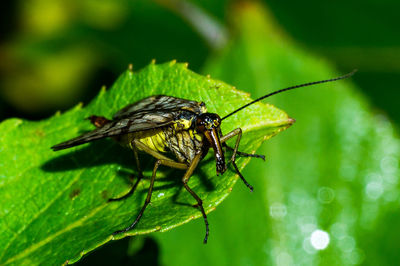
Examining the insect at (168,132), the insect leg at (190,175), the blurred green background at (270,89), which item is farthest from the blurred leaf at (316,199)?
the insect leg at (190,175)

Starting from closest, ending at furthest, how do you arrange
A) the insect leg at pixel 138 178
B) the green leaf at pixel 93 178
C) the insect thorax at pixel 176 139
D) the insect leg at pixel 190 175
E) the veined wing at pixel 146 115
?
the green leaf at pixel 93 178
the insect leg at pixel 190 175
the insect leg at pixel 138 178
the veined wing at pixel 146 115
the insect thorax at pixel 176 139

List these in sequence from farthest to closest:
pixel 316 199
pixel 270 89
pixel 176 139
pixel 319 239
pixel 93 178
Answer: pixel 270 89
pixel 316 199
pixel 319 239
pixel 176 139
pixel 93 178

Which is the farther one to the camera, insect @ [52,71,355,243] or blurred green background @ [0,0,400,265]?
blurred green background @ [0,0,400,265]

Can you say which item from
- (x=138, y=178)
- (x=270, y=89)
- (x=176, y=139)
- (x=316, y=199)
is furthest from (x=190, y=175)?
(x=270, y=89)

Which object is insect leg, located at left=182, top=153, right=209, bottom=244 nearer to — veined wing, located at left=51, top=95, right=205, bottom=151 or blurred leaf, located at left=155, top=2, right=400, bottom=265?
veined wing, located at left=51, top=95, right=205, bottom=151

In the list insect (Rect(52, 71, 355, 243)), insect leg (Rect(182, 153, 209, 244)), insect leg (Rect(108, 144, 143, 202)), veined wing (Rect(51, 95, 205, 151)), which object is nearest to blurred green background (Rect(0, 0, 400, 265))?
insect leg (Rect(108, 144, 143, 202))

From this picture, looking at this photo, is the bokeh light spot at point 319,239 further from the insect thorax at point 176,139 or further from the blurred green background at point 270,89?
the insect thorax at point 176,139

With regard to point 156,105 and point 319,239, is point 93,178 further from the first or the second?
point 319,239
